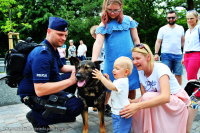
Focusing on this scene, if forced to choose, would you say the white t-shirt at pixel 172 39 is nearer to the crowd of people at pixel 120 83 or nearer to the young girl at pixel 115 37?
the crowd of people at pixel 120 83

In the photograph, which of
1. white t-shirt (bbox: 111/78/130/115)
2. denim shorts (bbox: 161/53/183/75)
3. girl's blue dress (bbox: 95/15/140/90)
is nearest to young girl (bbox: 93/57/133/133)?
white t-shirt (bbox: 111/78/130/115)

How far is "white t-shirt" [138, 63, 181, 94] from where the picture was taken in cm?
216

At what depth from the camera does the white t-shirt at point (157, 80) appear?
2160mm

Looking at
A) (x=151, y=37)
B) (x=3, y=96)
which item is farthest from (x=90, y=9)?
(x=3, y=96)

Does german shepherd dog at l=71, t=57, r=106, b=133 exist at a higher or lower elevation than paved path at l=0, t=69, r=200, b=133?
higher

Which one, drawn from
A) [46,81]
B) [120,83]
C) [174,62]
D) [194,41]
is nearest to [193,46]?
[194,41]

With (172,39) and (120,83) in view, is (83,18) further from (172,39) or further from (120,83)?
(120,83)

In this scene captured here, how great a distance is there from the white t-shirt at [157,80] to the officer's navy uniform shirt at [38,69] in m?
1.48

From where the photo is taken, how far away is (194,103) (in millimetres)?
2422

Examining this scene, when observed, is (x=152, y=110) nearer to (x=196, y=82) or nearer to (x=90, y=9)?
(x=196, y=82)

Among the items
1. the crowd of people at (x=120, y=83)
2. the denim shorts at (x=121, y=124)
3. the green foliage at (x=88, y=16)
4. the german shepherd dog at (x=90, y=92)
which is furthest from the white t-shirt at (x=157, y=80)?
the green foliage at (x=88, y=16)

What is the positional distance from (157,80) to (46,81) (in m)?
1.63

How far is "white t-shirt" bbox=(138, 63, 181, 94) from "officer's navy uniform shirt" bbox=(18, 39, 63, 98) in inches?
58.3

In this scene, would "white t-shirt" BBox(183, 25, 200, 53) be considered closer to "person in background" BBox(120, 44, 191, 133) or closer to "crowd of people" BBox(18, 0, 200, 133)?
"crowd of people" BBox(18, 0, 200, 133)
